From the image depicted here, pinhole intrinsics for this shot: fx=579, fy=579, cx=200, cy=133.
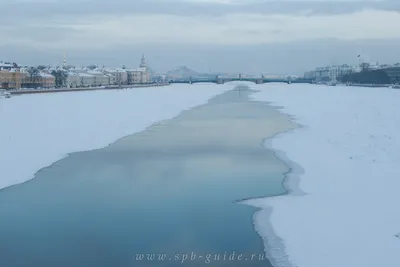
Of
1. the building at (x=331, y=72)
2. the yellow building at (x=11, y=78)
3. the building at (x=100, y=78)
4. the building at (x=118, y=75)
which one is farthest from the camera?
the building at (x=331, y=72)

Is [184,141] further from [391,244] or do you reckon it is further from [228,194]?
[391,244]

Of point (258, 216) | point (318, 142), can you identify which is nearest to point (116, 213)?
point (258, 216)

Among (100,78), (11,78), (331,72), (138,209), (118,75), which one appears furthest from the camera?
(331,72)

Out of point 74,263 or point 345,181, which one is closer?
point 74,263

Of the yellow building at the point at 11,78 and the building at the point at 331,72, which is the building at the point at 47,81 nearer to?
the yellow building at the point at 11,78

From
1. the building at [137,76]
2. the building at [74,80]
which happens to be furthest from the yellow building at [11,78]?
the building at [137,76]

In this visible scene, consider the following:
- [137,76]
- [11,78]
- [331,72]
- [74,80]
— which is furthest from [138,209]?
[331,72]

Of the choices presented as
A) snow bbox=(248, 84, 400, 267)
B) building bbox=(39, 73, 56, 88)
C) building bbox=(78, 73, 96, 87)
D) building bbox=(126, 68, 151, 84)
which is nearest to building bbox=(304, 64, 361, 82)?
building bbox=(126, 68, 151, 84)

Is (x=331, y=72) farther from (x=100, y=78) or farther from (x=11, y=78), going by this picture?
(x=11, y=78)
